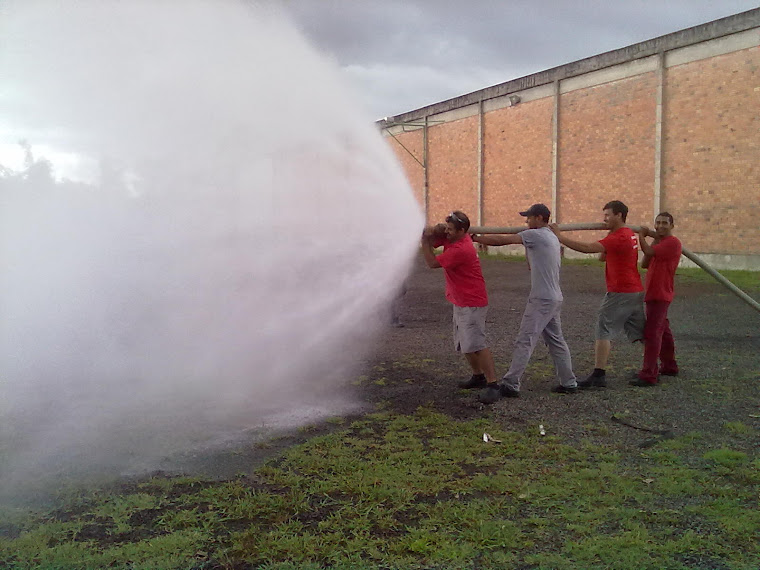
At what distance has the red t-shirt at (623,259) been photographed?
6645mm

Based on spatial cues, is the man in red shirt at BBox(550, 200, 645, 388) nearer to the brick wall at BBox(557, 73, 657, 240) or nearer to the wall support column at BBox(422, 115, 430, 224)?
the brick wall at BBox(557, 73, 657, 240)

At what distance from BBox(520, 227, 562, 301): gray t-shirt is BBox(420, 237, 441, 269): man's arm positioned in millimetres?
968

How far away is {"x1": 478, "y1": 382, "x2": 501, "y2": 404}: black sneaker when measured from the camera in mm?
6078

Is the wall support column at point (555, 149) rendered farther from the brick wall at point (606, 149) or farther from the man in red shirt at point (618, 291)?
the man in red shirt at point (618, 291)

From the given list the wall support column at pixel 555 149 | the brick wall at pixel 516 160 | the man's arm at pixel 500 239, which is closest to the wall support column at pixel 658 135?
the wall support column at pixel 555 149

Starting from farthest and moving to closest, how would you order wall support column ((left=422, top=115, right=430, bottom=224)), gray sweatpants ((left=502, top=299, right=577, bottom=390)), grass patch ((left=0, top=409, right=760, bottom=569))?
wall support column ((left=422, top=115, right=430, bottom=224)) → gray sweatpants ((left=502, top=299, right=577, bottom=390)) → grass patch ((left=0, top=409, right=760, bottom=569))

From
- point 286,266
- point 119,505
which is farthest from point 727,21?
point 119,505

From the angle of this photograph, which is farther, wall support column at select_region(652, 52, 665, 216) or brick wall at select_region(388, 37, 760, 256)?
wall support column at select_region(652, 52, 665, 216)

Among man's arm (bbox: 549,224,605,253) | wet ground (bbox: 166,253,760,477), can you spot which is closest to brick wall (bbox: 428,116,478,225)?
wet ground (bbox: 166,253,760,477)

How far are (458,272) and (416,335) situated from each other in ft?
12.2

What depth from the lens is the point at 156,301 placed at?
7.03 meters

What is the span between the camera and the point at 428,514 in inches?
148

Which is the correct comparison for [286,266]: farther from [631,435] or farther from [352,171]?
[631,435]

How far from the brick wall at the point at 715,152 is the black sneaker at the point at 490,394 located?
1377 cm
